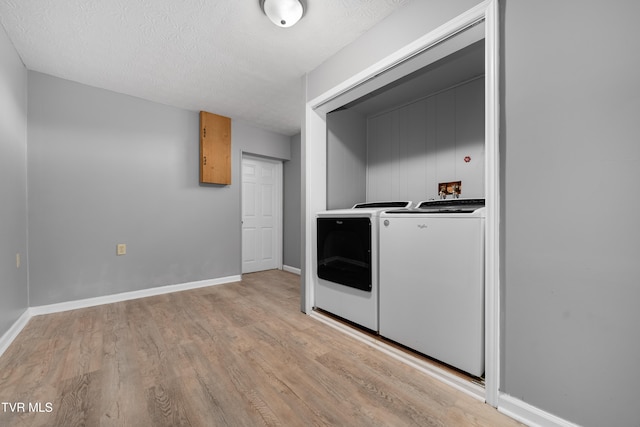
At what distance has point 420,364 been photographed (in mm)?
1646

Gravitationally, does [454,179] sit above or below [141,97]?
below

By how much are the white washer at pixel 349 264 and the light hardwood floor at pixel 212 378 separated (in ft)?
0.71

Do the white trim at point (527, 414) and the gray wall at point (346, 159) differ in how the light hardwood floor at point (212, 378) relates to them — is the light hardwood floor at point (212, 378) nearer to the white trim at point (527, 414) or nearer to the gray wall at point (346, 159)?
the white trim at point (527, 414)

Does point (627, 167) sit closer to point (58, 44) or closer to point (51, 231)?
point (58, 44)

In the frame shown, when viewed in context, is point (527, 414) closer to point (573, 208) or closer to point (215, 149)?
point (573, 208)

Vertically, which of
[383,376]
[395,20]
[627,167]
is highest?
[395,20]

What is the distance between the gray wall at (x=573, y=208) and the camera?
993 millimetres

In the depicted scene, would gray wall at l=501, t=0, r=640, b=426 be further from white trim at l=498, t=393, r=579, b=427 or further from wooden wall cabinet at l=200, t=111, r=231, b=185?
wooden wall cabinet at l=200, t=111, r=231, b=185

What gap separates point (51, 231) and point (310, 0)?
3.18m

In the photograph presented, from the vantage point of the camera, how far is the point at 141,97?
123 inches

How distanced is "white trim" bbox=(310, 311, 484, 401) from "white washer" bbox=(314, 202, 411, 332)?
0.29ft

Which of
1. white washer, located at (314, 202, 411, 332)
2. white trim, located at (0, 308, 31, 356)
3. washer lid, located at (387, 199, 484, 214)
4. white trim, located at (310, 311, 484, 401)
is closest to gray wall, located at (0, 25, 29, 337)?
white trim, located at (0, 308, 31, 356)

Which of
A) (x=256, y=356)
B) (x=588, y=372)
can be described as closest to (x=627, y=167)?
(x=588, y=372)

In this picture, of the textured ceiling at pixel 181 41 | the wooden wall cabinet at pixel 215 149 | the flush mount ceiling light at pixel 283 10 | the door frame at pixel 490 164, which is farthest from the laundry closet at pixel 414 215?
the wooden wall cabinet at pixel 215 149
